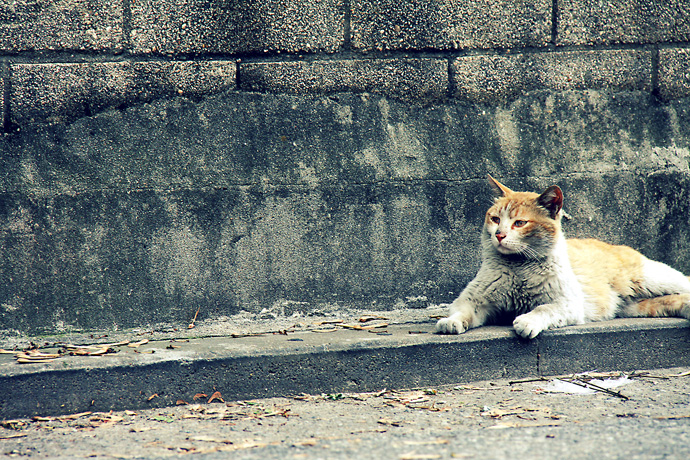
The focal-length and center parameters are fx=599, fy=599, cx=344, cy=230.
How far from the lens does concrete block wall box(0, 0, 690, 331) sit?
13.0 ft

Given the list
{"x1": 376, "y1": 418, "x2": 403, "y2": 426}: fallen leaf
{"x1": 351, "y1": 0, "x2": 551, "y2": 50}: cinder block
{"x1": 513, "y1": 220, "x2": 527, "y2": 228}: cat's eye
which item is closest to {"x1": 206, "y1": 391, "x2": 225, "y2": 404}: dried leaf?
{"x1": 376, "y1": 418, "x2": 403, "y2": 426}: fallen leaf

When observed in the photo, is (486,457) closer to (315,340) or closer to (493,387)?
(493,387)

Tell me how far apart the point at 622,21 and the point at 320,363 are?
3.54m

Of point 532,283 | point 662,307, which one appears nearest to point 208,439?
point 532,283

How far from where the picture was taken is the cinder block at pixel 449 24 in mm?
4340

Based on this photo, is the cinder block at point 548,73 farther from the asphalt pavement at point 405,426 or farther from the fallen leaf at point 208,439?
the fallen leaf at point 208,439

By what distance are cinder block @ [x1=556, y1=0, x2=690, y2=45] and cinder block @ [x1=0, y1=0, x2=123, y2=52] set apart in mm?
3266

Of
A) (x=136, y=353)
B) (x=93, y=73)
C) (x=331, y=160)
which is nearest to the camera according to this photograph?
(x=136, y=353)

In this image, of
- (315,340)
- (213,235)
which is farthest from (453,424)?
(213,235)

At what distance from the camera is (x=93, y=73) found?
13.1ft

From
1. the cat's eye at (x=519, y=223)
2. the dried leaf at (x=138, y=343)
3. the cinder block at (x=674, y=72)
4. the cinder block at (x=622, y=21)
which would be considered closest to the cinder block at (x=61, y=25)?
the dried leaf at (x=138, y=343)

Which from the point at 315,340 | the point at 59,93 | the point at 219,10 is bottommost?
the point at 315,340

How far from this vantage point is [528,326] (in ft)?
12.2

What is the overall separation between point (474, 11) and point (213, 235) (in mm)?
2535
